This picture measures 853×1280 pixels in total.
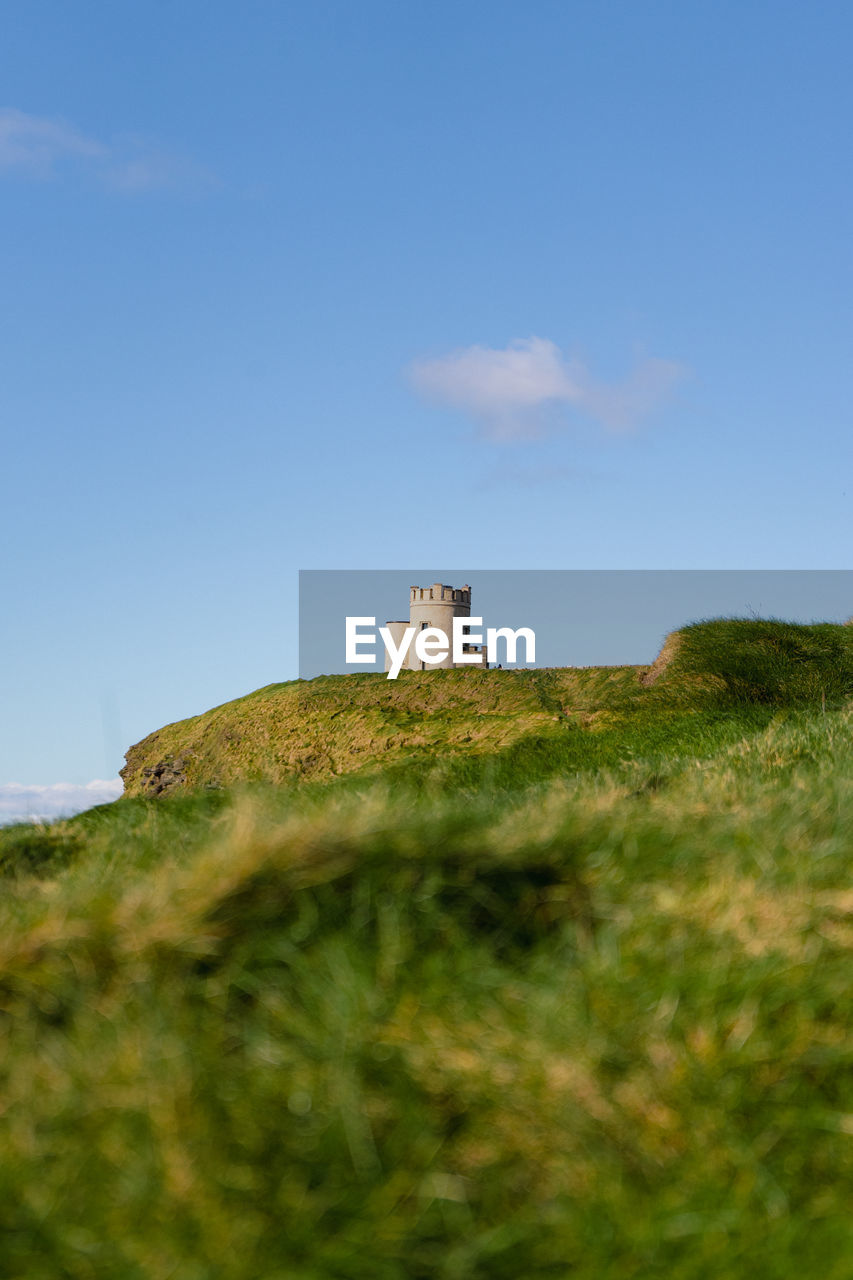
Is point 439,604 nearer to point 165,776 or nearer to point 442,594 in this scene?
point 442,594

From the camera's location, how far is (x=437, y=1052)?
142 inches

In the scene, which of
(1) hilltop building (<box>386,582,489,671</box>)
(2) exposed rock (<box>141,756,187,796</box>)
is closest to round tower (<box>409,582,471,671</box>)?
(1) hilltop building (<box>386,582,489,671</box>)

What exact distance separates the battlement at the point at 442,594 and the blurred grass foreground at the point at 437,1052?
5247 centimetres

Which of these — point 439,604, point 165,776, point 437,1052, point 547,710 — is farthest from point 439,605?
point 437,1052

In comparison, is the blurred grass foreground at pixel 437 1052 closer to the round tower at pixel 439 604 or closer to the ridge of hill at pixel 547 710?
the ridge of hill at pixel 547 710

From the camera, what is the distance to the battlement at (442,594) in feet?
190

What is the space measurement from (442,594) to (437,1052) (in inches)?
2156

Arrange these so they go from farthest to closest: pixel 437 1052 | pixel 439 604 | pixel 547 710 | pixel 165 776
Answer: pixel 439 604 → pixel 165 776 → pixel 547 710 → pixel 437 1052

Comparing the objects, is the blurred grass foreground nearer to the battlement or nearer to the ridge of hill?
the ridge of hill

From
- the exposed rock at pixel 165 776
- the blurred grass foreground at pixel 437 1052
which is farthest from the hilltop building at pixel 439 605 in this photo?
the blurred grass foreground at pixel 437 1052

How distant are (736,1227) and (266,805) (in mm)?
3618

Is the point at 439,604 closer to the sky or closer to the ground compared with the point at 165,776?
closer to the sky

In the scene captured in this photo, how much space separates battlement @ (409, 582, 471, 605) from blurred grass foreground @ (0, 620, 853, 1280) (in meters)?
52.5

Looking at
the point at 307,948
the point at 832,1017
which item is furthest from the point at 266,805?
the point at 832,1017
